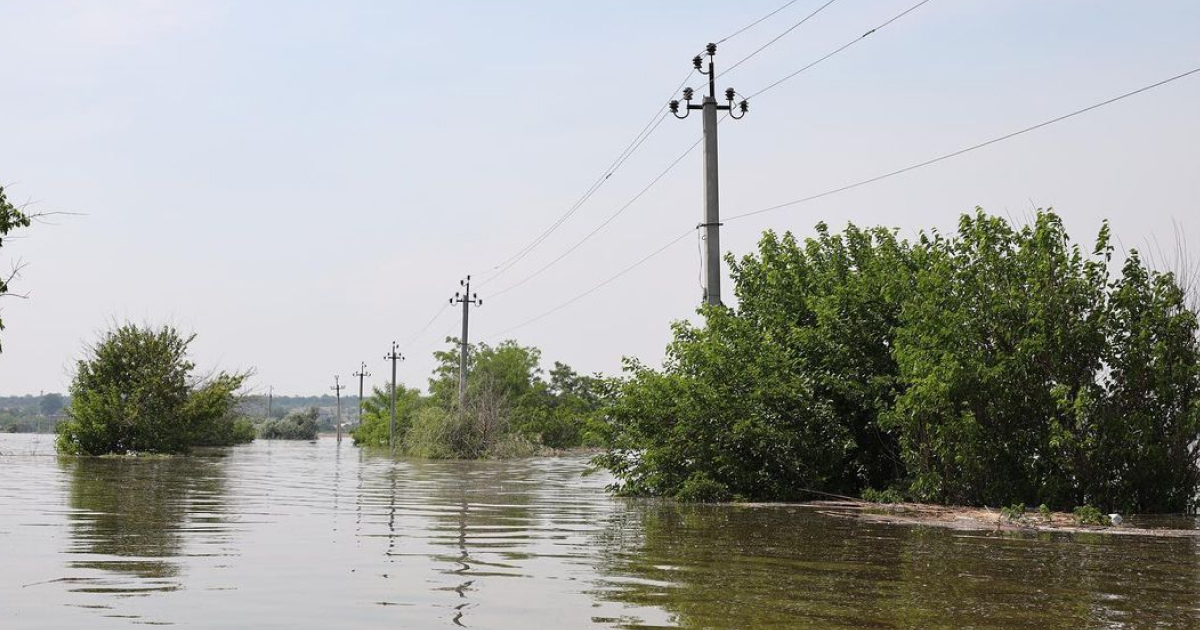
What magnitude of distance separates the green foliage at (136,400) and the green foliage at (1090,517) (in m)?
40.8

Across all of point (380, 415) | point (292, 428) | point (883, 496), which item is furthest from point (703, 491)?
point (292, 428)

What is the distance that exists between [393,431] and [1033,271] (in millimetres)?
66867

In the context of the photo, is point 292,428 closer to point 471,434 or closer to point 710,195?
point 471,434

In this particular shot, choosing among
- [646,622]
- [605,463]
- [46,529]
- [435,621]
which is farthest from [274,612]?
[605,463]

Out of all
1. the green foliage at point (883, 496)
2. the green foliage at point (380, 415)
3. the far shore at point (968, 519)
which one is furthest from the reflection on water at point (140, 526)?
the green foliage at point (380, 415)

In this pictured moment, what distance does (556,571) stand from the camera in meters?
9.85

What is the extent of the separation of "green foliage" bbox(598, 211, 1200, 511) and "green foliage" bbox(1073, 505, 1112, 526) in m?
1.22

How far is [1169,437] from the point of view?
1652cm

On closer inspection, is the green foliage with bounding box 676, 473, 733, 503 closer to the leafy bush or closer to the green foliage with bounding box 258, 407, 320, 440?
the leafy bush

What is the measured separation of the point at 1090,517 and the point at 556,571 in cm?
839

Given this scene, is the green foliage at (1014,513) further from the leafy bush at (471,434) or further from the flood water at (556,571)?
the leafy bush at (471,434)

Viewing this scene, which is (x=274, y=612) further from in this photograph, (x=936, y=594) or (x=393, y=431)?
(x=393, y=431)

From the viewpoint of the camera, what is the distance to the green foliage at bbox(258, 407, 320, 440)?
12019cm

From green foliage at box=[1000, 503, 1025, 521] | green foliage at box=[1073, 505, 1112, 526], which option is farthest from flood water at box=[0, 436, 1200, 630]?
green foliage at box=[1000, 503, 1025, 521]
